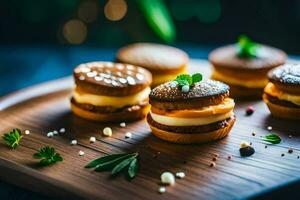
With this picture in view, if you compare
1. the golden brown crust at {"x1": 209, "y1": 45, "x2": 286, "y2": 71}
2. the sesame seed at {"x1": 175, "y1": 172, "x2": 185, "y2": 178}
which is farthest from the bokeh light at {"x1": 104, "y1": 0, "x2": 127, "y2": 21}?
the sesame seed at {"x1": 175, "y1": 172, "x2": 185, "y2": 178}

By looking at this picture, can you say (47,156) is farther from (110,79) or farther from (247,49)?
(247,49)

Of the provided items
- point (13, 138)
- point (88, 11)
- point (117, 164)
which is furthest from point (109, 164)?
point (88, 11)

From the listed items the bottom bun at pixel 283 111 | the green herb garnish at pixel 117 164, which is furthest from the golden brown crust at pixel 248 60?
the green herb garnish at pixel 117 164

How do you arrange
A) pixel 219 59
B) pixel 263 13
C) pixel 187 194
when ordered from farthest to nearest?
pixel 263 13 < pixel 219 59 < pixel 187 194

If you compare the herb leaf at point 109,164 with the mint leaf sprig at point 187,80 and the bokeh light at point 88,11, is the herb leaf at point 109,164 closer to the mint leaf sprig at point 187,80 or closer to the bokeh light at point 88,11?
the mint leaf sprig at point 187,80

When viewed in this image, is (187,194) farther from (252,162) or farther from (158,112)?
(158,112)

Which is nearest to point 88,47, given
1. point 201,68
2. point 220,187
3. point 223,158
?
point 201,68

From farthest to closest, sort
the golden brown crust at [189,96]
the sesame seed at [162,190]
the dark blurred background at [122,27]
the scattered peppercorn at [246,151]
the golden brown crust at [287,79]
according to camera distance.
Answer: the dark blurred background at [122,27]
the golden brown crust at [287,79]
the golden brown crust at [189,96]
the scattered peppercorn at [246,151]
the sesame seed at [162,190]
